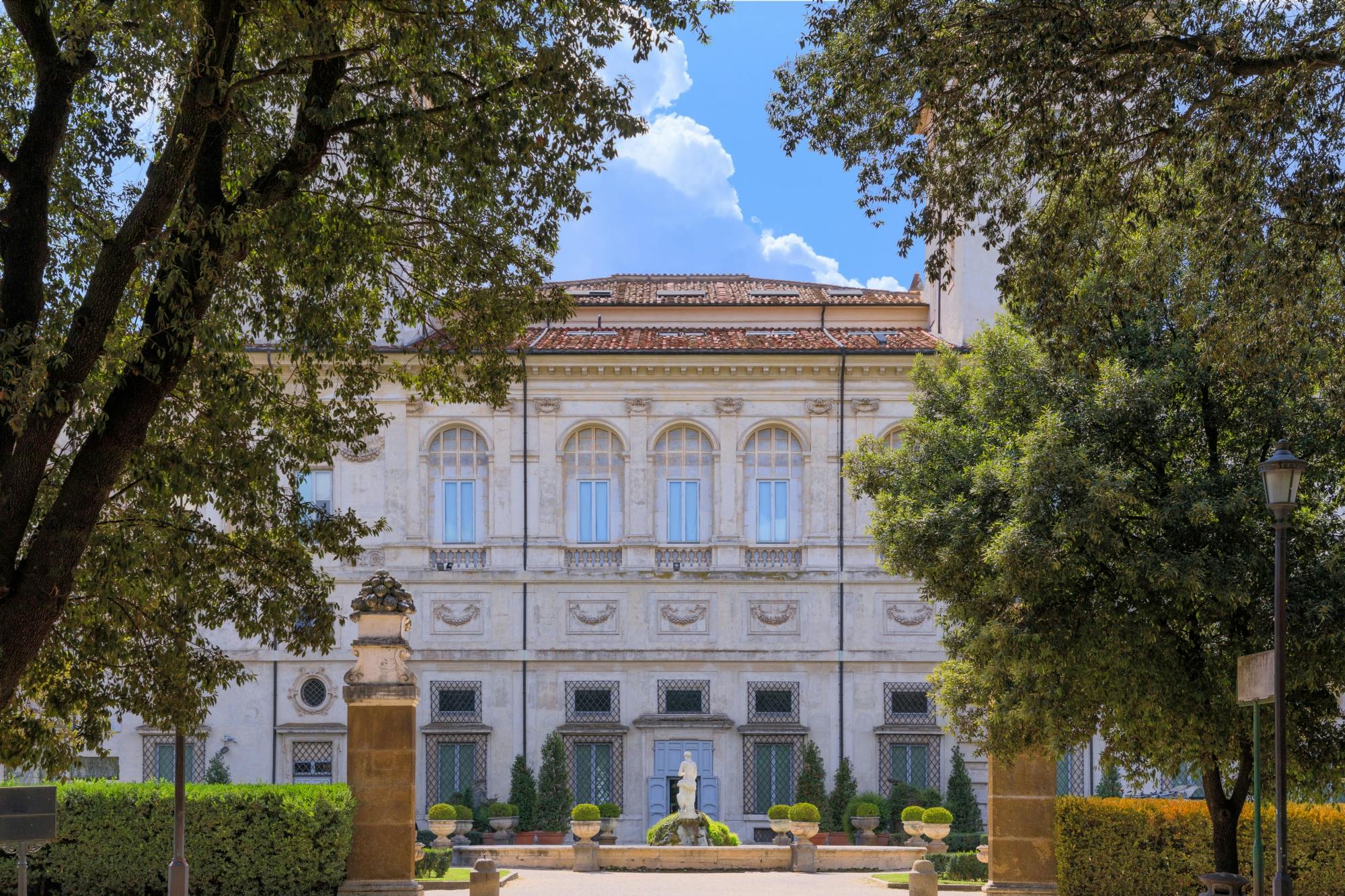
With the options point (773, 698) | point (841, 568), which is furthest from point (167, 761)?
point (841, 568)

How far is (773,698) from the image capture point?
40281 millimetres

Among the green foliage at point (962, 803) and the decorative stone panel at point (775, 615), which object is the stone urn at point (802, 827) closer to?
the green foliage at point (962, 803)

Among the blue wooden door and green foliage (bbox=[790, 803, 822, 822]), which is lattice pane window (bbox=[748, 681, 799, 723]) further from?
green foliage (bbox=[790, 803, 822, 822])

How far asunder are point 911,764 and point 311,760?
48.5 feet

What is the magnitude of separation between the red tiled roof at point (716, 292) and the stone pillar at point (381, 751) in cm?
2497

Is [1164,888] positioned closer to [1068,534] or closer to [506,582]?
[1068,534]

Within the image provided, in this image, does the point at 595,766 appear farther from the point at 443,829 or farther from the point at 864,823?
the point at 864,823

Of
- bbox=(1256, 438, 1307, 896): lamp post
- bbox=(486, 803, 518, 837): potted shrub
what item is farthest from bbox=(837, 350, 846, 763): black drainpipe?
bbox=(1256, 438, 1307, 896): lamp post

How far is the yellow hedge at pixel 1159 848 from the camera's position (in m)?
21.2

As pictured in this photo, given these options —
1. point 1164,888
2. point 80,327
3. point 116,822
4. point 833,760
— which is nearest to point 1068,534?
point 1164,888

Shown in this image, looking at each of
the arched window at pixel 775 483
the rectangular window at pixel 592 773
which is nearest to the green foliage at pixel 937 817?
the rectangular window at pixel 592 773

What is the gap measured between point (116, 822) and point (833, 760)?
2228 cm

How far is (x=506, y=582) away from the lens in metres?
40.3

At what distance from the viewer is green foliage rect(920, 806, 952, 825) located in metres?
31.6
